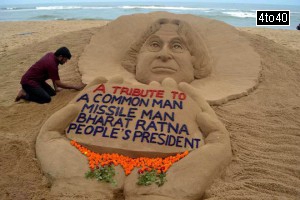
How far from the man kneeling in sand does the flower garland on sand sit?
4.83 ft

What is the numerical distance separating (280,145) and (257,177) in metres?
0.64

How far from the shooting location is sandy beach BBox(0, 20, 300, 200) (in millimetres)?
2508

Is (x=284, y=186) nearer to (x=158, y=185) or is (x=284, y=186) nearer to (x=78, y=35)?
(x=158, y=185)

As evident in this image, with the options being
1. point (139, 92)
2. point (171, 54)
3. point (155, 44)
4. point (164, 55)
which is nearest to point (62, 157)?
point (139, 92)

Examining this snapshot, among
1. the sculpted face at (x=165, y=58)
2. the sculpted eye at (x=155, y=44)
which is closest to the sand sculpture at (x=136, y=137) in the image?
the sculpted face at (x=165, y=58)

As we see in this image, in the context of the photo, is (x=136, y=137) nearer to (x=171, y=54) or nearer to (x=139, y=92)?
(x=139, y=92)

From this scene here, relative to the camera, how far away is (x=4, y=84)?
5.01 meters

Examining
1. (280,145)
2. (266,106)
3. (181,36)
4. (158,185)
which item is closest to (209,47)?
(181,36)

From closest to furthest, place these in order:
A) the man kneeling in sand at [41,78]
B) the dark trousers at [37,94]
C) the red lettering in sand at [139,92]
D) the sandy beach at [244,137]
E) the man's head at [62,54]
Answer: the sandy beach at [244,137], the red lettering in sand at [139,92], the man's head at [62,54], the man kneeling in sand at [41,78], the dark trousers at [37,94]

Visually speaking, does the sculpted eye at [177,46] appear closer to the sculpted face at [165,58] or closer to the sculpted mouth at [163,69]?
the sculpted face at [165,58]

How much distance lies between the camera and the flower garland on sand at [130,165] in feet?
8.29

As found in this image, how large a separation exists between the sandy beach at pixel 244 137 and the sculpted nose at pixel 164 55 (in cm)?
99

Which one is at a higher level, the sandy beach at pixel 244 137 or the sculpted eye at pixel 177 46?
the sculpted eye at pixel 177 46

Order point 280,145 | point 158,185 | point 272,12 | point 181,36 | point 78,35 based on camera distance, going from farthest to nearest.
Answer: point 272,12 → point 78,35 → point 181,36 → point 280,145 → point 158,185
